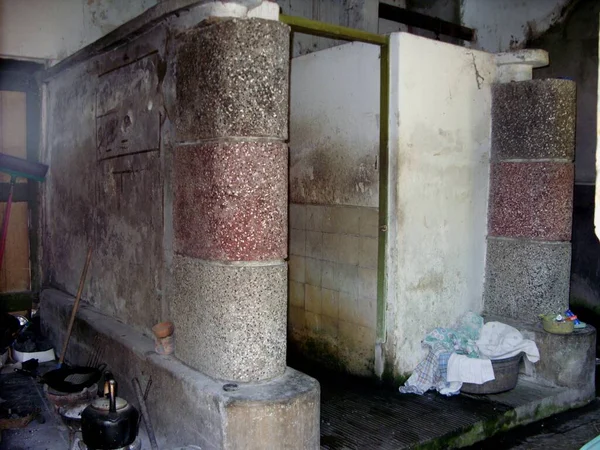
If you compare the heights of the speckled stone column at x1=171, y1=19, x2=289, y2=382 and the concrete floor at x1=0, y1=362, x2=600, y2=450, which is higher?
the speckled stone column at x1=171, y1=19, x2=289, y2=382

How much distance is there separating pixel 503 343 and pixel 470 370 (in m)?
0.51

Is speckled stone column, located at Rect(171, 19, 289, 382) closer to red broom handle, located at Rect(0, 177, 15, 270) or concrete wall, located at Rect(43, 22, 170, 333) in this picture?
concrete wall, located at Rect(43, 22, 170, 333)

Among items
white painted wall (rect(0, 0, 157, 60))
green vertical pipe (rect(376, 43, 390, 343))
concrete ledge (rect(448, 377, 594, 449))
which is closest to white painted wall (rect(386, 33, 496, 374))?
green vertical pipe (rect(376, 43, 390, 343))

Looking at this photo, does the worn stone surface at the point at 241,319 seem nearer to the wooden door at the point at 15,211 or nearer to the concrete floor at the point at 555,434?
the concrete floor at the point at 555,434

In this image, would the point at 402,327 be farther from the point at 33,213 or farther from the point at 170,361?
the point at 33,213

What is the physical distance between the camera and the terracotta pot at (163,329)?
172 inches

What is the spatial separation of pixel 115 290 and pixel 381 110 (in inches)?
118

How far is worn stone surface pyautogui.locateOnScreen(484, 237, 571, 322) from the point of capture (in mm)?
5758

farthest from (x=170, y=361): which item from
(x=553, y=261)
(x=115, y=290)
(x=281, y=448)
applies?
(x=553, y=261)

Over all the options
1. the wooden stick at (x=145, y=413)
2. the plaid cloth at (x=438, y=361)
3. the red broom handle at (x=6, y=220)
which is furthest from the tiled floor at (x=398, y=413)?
the red broom handle at (x=6, y=220)

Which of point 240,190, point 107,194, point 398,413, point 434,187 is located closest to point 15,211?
point 107,194

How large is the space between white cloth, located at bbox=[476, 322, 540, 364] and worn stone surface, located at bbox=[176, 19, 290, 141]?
10.2ft

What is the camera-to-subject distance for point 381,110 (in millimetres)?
5504

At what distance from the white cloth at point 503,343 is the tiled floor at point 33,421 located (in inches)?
149
